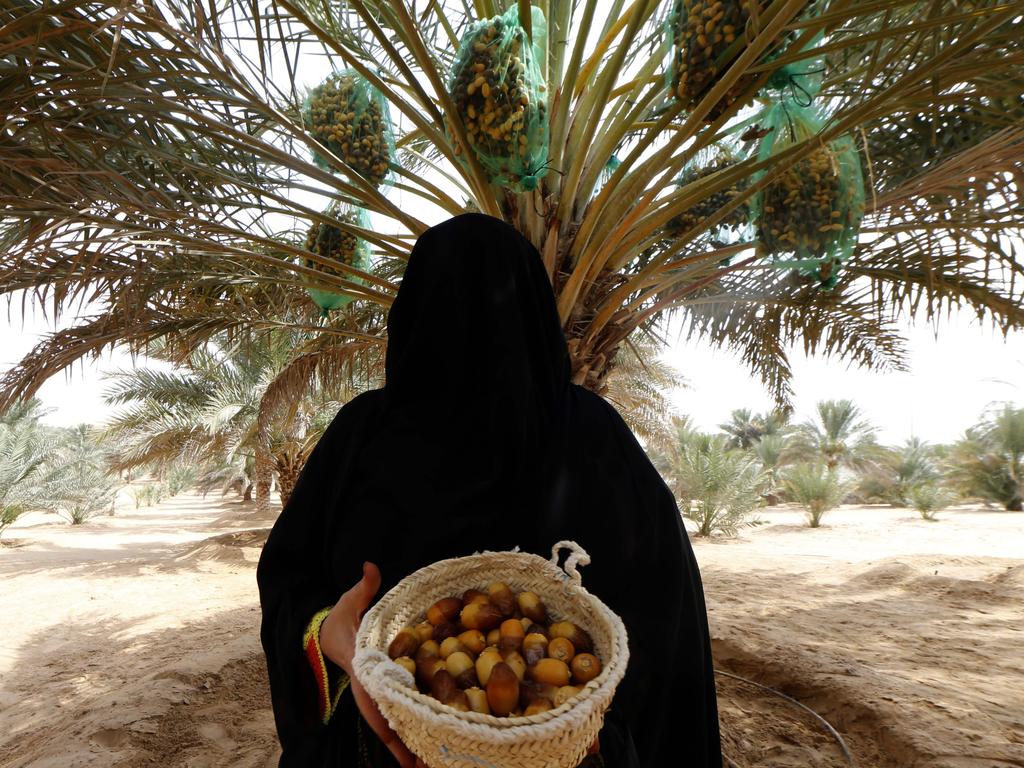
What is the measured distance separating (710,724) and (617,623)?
29.0 inches

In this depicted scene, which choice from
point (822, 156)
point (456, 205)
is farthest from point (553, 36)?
point (822, 156)

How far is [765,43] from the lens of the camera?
1591mm

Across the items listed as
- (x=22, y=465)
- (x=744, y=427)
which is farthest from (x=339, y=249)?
(x=744, y=427)

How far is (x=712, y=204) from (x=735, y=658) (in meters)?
2.70

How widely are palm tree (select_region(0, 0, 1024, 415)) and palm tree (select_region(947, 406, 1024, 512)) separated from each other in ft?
41.4

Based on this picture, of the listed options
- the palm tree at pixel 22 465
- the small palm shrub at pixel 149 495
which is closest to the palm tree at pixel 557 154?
the palm tree at pixel 22 465

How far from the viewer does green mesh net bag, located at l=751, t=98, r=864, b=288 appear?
2.15 m

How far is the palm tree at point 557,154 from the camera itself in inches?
74.5

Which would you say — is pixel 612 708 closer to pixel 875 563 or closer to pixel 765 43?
pixel 765 43

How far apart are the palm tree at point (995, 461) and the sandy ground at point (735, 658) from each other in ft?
16.6

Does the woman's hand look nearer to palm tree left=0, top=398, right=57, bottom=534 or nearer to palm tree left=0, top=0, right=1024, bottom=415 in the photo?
palm tree left=0, top=0, right=1024, bottom=415

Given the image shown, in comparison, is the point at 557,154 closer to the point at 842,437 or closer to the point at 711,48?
the point at 711,48

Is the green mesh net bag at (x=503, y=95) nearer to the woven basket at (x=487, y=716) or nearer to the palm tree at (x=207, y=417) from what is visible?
the woven basket at (x=487, y=716)

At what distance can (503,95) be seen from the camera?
195 centimetres
